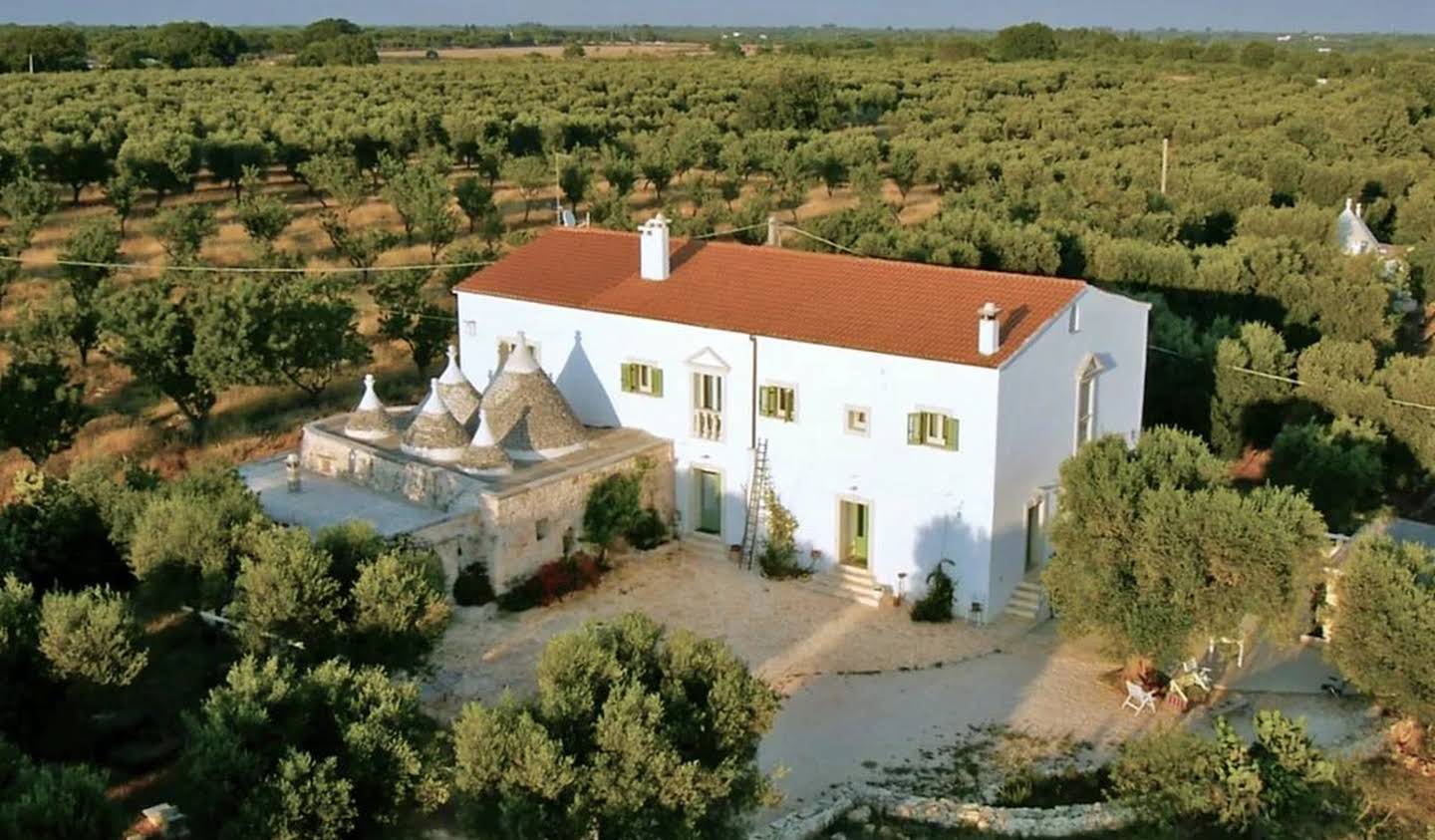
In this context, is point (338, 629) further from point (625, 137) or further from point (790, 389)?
point (625, 137)

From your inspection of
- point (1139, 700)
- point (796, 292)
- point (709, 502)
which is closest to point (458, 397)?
point (709, 502)

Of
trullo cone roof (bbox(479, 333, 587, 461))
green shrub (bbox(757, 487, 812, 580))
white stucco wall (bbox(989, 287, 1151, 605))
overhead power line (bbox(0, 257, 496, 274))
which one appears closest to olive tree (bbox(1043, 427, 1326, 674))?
white stucco wall (bbox(989, 287, 1151, 605))

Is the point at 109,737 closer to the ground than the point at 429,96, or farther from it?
closer to the ground

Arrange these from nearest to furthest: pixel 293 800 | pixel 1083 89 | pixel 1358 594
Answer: pixel 293 800
pixel 1358 594
pixel 1083 89

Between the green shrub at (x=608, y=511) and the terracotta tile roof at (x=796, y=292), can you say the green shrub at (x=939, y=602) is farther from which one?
the green shrub at (x=608, y=511)

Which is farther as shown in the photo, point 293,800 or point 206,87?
point 206,87

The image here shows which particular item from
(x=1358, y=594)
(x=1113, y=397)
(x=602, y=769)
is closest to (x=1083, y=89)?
(x=1113, y=397)

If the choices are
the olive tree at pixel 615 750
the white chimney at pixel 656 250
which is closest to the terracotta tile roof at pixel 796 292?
the white chimney at pixel 656 250

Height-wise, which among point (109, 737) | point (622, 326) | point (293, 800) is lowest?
point (109, 737)

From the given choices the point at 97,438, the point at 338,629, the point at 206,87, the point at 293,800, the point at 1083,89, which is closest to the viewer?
the point at 293,800
